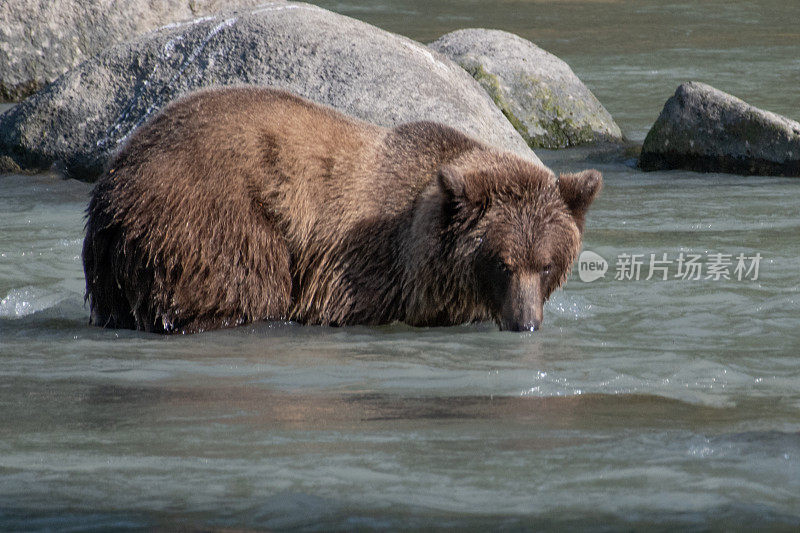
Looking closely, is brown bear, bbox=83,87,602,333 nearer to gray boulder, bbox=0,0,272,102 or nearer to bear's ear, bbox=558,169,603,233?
bear's ear, bbox=558,169,603,233

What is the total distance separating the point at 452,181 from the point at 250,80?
4.73 metres

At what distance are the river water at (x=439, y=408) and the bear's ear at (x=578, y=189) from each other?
70 cm

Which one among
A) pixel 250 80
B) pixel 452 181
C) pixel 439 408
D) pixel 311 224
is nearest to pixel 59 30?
pixel 250 80

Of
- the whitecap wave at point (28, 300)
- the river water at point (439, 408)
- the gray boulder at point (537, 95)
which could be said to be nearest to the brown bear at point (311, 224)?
the river water at point (439, 408)

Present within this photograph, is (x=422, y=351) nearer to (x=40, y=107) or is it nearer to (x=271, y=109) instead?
(x=271, y=109)

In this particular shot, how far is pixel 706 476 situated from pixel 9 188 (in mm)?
8669

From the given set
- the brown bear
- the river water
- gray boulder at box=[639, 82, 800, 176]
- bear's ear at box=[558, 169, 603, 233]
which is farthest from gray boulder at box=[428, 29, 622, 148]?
bear's ear at box=[558, 169, 603, 233]

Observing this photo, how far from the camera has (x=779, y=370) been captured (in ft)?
19.1

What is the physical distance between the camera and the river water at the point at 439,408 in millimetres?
3889

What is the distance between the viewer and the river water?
389cm

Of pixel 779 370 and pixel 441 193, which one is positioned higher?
pixel 441 193

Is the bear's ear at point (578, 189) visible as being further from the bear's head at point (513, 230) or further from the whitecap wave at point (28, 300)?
the whitecap wave at point (28, 300)

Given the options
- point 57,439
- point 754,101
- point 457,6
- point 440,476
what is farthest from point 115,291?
point 457,6

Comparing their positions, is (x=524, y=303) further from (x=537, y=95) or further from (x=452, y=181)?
(x=537, y=95)
